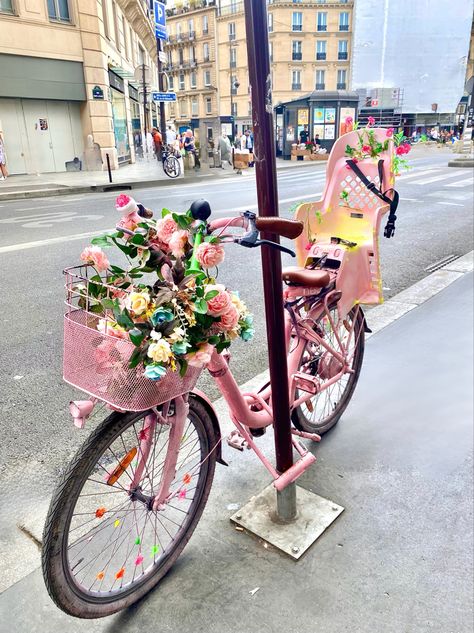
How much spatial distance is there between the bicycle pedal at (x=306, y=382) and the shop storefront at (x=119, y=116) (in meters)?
23.0

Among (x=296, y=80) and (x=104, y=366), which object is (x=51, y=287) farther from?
(x=296, y=80)

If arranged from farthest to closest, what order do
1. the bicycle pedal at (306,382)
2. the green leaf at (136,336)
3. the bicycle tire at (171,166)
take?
the bicycle tire at (171,166) < the bicycle pedal at (306,382) < the green leaf at (136,336)

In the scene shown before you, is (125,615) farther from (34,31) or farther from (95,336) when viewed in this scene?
(34,31)

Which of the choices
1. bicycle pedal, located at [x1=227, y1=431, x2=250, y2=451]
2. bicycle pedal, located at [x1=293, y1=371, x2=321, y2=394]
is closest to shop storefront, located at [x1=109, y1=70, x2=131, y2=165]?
bicycle pedal, located at [x1=293, y1=371, x2=321, y2=394]

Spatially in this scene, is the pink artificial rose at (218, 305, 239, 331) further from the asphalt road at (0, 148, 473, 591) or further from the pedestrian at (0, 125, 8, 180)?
the pedestrian at (0, 125, 8, 180)

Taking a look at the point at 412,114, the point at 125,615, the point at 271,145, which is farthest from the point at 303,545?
the point at 412,114

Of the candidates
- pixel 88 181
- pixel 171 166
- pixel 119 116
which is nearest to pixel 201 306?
pixel 88 181

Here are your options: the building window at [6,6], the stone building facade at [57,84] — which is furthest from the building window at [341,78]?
the building window at [6,6]

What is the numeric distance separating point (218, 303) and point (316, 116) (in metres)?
27.4

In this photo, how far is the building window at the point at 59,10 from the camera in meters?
19.1

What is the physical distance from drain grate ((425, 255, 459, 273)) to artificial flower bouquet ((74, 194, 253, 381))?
17.8 ft

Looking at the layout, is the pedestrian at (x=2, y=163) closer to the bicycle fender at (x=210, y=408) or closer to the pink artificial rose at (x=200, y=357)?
the bicycle fender at (x=210, y=408)

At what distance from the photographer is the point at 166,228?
159 cm

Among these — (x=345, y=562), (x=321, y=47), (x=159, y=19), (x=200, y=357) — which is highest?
(x=321, y=47)
